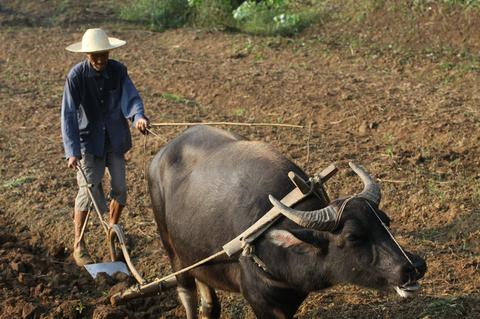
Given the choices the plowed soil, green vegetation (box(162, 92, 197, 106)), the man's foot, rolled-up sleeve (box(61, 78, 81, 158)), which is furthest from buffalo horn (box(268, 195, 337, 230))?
green vegetation (box(162, 92, 197, 106))

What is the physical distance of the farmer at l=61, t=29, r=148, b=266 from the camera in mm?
6066

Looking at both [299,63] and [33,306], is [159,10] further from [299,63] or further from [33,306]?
[33,306]

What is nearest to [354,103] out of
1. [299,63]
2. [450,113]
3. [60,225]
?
[450,113]

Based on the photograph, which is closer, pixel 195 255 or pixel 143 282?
pixel 195 255

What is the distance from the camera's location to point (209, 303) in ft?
18.4

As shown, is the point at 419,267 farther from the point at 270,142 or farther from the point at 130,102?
the point at 270,142

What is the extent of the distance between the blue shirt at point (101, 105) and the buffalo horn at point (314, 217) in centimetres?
227

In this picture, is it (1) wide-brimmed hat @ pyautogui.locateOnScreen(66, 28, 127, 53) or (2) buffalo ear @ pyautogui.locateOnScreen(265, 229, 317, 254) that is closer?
(2) buffalo ear @ pyautogui.locateOnScreen(265, 229, 317, 254)

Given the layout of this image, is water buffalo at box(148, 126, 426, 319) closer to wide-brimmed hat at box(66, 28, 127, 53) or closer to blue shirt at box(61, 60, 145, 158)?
blue shirt at box(61, 60, 145, 158)

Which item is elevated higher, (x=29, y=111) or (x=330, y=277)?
(x=330, y=277)

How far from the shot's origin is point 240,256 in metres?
4.66

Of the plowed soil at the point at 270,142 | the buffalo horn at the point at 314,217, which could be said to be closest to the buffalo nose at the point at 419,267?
the buffalo horn at the point at 314,217

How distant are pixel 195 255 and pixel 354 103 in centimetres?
496

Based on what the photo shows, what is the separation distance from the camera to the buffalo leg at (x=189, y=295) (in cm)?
556
